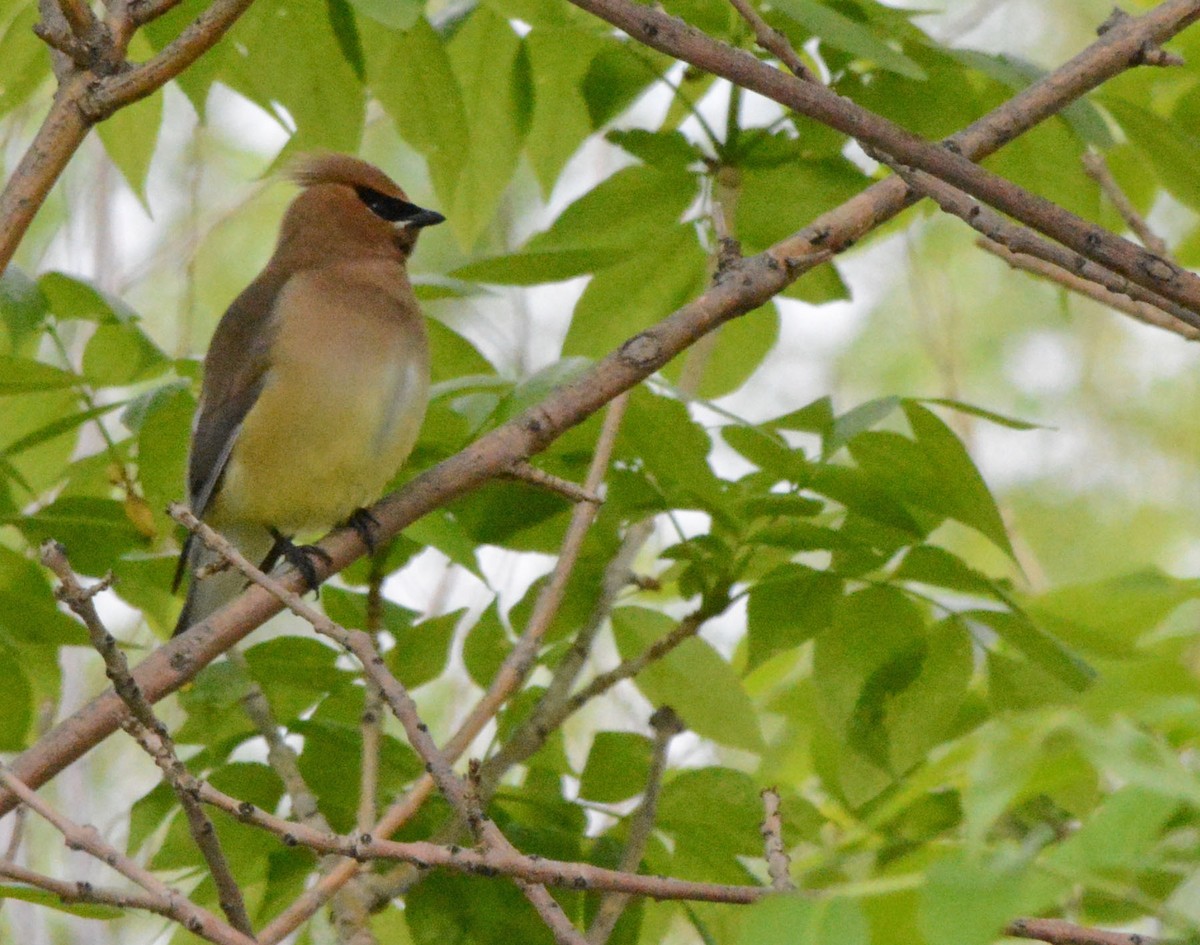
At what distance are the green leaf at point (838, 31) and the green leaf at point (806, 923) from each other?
56.1 inches

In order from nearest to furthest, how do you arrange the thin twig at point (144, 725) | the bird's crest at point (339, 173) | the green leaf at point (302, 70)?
the thin twig at point (144, 725), the green leaf at point (302, 70), the bird's crest at point (339, 173)

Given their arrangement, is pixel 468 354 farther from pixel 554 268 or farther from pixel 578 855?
pixel 578 855

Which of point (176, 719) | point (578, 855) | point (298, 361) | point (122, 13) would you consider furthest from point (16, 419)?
point (176, 719)

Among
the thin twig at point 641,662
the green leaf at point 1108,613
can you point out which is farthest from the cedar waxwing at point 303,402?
the green leaf at point 1108,613

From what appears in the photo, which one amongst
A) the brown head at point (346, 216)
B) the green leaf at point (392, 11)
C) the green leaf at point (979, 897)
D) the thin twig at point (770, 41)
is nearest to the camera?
the green leaf at point (979, 897)

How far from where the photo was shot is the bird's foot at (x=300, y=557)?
281 centimetres

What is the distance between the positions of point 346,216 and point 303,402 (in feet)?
2.34

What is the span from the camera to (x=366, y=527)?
2740 millimetres

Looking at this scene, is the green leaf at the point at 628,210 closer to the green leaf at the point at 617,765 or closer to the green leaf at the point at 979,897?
the green leaf at the point at 617,765

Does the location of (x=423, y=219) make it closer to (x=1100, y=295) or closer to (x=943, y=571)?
(x=1100, y=295)

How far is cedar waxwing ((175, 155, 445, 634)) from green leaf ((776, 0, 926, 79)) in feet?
3.59

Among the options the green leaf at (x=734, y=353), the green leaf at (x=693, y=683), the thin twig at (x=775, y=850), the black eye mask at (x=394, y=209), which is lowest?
the thin twig at (x=775, y=850)

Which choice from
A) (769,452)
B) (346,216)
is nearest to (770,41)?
(769,452)

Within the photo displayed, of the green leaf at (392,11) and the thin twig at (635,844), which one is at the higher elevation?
the green leaf at (392,11)
